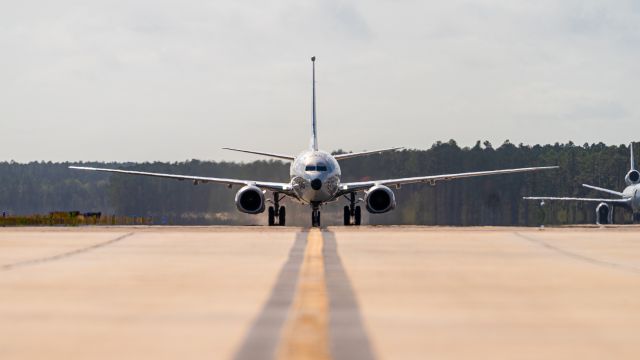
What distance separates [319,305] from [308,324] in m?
1.75

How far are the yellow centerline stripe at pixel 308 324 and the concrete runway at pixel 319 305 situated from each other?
1cm

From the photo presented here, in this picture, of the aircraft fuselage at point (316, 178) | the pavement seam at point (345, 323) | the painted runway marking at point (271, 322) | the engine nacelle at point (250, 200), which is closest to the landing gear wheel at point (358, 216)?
the aircraft fuselage at point (316, 178)

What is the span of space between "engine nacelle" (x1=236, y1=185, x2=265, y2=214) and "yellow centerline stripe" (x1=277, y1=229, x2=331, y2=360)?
1423 inches

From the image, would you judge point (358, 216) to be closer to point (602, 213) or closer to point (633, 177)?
point (633, 177)

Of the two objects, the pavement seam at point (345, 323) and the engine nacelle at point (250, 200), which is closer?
the pavement seam at point (345, 323)

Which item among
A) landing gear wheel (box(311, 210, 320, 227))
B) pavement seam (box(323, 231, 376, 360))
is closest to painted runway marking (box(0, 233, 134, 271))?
pavement seam (box(323, 231, 376, 360))

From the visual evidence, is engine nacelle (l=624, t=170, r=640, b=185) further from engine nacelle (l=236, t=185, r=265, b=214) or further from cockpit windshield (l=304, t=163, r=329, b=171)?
engine nacelle (l=236, t=185, r=265, b=214)

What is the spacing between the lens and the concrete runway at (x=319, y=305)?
8703 mm

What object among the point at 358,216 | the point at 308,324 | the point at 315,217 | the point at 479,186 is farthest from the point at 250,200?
the point at 479,186

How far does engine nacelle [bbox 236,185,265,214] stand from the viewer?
52719 millimetres

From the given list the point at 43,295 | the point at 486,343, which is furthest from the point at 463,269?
the point at 486,343

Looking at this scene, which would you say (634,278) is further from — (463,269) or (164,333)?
(164,333)

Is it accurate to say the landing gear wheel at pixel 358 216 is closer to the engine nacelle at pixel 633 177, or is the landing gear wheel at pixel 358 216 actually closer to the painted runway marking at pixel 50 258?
the painted runway marking at pixel 50 258

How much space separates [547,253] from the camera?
2286 cm
